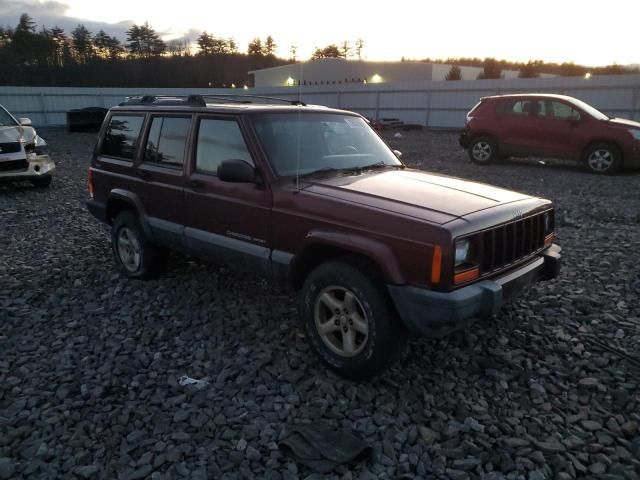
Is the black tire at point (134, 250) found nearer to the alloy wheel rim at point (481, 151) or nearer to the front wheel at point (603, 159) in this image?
the alloy wheel rim at point (481, 151)

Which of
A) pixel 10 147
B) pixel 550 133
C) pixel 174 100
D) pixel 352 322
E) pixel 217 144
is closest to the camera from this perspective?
pixel 352 322

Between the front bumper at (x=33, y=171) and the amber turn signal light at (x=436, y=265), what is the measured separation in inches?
384

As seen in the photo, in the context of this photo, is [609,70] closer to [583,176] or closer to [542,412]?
[583,176]

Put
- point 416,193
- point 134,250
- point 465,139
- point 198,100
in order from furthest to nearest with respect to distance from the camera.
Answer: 1. point 465,139
2. point 134,250
3. point 198,100
4. point 416,193

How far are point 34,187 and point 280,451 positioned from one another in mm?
10491

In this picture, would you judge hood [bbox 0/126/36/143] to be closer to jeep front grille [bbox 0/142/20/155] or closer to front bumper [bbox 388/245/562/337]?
jeep front grille [bbox 0/142/20/155]

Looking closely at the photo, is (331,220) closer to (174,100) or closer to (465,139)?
(174,100)

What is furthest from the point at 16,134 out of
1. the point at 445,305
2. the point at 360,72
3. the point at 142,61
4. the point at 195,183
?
the point at 142,61

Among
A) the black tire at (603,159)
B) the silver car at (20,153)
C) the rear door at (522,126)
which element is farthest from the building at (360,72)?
the silver car at (20,153)

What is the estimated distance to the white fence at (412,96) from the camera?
20125 mm

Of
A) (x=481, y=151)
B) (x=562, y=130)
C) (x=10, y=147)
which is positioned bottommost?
(x=481, y=151)

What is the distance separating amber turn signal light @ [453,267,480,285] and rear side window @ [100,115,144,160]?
3.71 meters

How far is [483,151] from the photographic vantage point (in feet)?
43.9

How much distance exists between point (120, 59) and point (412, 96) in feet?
174
